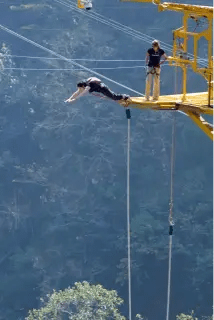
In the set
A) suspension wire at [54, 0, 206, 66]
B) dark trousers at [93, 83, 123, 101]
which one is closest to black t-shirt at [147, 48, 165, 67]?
dark trousers at [93, 83, 123, 101]

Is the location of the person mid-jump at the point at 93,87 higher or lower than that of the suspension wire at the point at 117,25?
lower

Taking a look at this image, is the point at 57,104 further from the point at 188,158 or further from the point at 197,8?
the point at 197,8

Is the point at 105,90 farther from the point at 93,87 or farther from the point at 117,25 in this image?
the point at 117,25

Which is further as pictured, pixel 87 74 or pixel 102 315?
pixel 87 74

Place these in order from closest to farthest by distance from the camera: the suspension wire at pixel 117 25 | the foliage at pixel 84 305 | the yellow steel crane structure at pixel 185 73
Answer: the yellow steel crane structure at pixel 185 73 < the foliage at pixel 84 305 < the suspension wire at pixel 117 25

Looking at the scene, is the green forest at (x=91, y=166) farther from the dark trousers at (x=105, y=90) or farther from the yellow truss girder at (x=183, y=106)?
the yellow truss girder at (x=183, y=106)

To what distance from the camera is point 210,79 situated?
55.8 feet

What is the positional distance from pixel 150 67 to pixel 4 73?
35.0 metres

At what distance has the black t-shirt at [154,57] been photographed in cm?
1802

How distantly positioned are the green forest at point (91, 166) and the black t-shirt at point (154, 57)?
31486 millimetres

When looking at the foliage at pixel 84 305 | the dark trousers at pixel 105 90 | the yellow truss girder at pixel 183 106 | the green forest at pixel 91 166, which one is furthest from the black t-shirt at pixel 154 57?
the green forest at pixel 91 166

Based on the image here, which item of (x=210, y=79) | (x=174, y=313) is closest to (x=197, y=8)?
(x=210, y=79)

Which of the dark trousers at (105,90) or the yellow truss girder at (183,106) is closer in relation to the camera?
the yellow truss girder at (183,106)

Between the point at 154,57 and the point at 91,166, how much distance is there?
34774 mm
